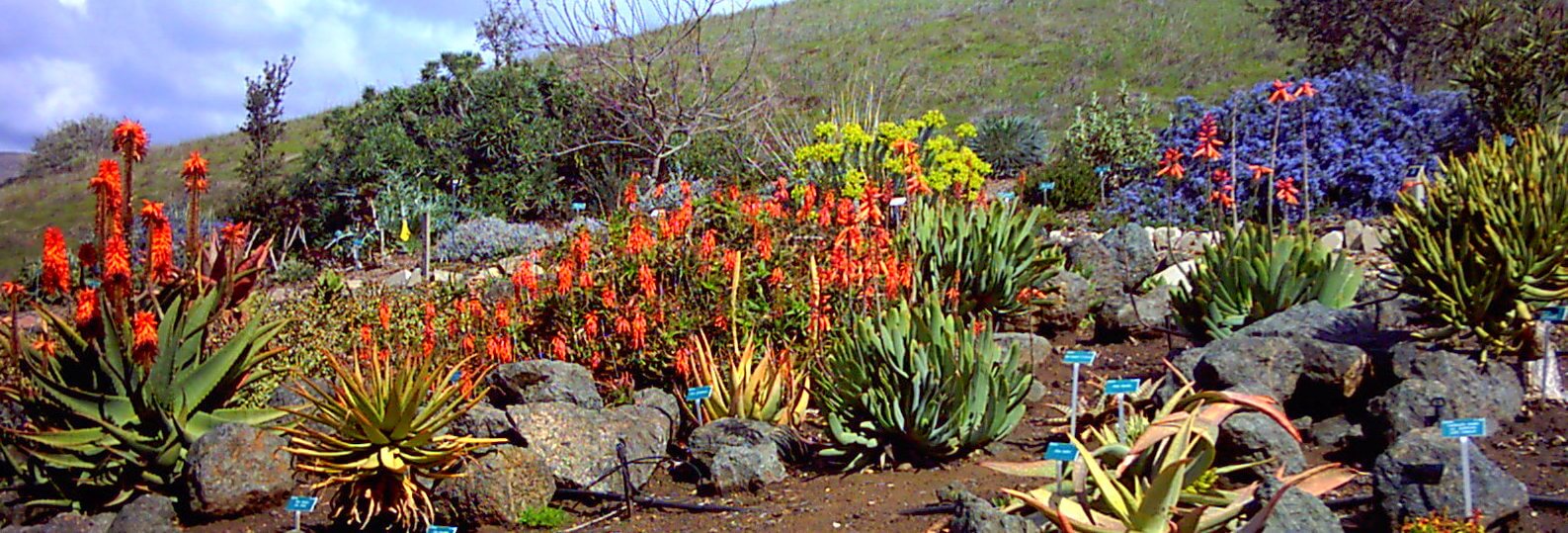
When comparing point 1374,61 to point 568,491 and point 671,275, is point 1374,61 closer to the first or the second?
point 671,275

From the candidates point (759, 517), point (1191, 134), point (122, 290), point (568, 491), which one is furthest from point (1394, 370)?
point (1191, 134)

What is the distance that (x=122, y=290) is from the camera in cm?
562

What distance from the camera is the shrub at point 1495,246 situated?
554 centimetres

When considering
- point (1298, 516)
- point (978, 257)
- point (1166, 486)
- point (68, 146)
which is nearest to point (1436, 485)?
point (1298, 516)

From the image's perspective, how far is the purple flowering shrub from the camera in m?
12.5

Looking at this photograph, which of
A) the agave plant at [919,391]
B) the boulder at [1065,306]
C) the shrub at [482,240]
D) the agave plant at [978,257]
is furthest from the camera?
the shrub at [482,240]

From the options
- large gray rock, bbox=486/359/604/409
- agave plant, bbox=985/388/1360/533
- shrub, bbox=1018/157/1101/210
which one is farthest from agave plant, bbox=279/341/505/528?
shrub, bbox=1018/157/1101/210

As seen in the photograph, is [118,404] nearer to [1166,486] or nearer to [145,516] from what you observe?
[145,516]

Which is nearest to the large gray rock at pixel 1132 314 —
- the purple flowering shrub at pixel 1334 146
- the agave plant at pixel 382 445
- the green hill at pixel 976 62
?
the purple flowering shrub at pixel 1334 146

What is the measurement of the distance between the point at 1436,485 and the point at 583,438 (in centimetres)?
365

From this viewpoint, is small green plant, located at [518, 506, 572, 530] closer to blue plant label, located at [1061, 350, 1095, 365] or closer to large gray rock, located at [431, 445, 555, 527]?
large gray rock, located at [431, 445, 555, 527]

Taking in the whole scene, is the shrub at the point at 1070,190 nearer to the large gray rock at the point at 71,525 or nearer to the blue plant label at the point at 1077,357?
the blue plant label at the point at 1077,357

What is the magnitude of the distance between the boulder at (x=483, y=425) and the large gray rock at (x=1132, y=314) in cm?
418

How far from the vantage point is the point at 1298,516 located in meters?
3.95
